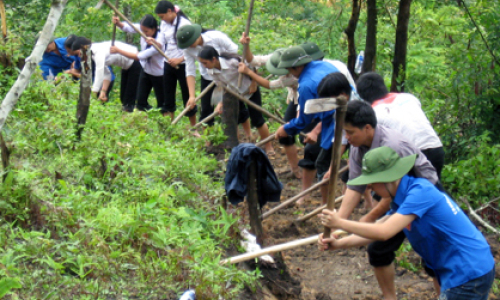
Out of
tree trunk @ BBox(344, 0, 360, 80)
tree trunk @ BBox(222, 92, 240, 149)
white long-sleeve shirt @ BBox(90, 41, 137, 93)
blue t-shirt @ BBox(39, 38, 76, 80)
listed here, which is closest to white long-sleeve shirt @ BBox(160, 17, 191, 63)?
white long-sleeve shirt @ BBox(90, 41, 137, 93)

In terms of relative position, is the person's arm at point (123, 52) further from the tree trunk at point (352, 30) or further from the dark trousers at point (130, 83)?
the tree trunk at point (352, 30)

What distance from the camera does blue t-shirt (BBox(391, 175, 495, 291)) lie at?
337 cm

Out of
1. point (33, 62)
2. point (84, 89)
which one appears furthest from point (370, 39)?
point (33, 62)

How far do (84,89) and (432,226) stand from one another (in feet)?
14.3

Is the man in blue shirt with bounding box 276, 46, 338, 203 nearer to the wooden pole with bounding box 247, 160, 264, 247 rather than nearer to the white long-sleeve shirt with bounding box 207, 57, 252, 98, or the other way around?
the wooden pole with bounding box 247, 160, 264, 247

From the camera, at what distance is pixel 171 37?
8.23 m

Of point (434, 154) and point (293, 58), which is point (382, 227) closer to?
point (434, 154)

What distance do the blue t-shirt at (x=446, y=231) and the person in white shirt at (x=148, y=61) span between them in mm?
5626

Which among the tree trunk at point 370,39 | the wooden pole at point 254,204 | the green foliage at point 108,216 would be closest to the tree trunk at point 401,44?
the tree trunk at point 370,39

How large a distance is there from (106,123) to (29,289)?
339 centimetres

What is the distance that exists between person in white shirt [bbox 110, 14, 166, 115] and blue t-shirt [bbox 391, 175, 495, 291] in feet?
18.5

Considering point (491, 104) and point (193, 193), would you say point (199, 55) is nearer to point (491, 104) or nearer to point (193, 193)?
point (193, 193)

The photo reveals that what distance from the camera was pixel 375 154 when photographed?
3527 mm

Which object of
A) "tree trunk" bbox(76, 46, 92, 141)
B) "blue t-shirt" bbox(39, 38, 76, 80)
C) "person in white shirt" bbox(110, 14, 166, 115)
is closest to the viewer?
"tree trunk" bbox(76, 46, 92, 141)
